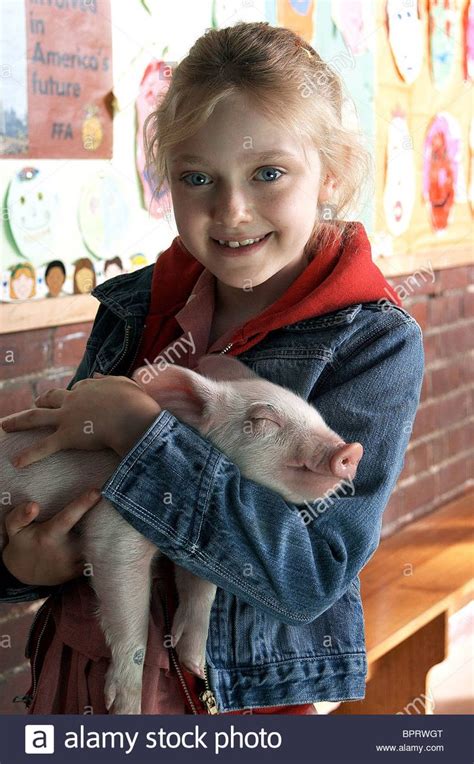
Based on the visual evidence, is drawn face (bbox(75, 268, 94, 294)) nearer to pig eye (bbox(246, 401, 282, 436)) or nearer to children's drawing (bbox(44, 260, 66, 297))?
children's drawing (bbox(44, 260, 66, 297))

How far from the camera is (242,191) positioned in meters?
0.88

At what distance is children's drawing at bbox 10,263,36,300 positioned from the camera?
1.39 metres

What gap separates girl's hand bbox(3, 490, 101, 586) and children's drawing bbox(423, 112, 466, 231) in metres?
1.71

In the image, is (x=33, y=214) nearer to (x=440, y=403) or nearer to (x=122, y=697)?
(x=122, y=697)

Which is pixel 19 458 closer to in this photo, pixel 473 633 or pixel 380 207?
pixel 380 207

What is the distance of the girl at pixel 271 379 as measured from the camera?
0.84 meters

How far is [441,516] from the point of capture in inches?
99.0

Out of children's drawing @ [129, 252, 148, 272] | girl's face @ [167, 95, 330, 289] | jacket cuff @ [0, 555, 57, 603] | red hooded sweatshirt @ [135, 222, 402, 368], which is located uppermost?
girl's face @ [167, 95, 330, 289]

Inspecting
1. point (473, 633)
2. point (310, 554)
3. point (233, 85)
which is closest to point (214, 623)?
point (310, 554)

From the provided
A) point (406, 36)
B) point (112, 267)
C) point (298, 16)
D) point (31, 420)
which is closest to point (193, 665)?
point (31, 420)

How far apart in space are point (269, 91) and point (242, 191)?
99 millimetres

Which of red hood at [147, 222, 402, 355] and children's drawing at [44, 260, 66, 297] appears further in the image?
children's drawing at [44, 260, 66, 297]

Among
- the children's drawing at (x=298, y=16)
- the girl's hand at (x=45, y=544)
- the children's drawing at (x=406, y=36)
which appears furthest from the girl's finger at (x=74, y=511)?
the children's drawing at (x=406, y=36)

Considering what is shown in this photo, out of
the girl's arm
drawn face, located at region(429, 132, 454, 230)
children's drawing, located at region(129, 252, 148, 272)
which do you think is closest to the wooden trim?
children's drawing, located at region(129, 252, 148, 272)
